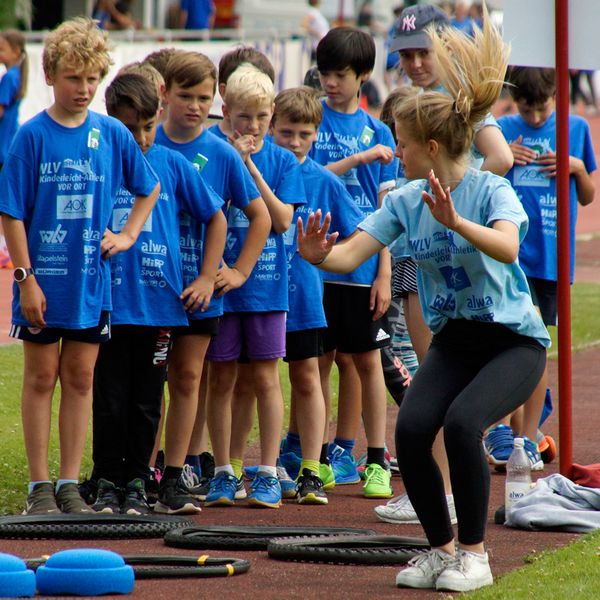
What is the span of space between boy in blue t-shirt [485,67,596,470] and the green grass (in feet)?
6.28

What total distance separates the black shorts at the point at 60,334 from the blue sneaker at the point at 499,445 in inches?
97.7

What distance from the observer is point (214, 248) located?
272 inches

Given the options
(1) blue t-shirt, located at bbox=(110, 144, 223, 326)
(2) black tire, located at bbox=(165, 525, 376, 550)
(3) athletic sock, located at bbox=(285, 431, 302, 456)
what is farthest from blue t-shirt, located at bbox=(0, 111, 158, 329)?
(3) athletic sock, located at bbox=(285, 431, 302, 456)

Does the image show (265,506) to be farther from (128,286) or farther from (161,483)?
(128,286)

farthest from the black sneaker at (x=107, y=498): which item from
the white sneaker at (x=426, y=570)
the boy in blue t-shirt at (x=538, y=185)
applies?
the boy in blue t-shirt at (x=538, y=185)

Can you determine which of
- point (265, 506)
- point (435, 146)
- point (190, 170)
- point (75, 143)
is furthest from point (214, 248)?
point (435, 146)

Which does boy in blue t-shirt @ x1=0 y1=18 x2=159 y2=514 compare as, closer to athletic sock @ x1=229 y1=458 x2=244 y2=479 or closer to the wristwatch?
the wristwatch

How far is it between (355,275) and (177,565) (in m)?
2.61

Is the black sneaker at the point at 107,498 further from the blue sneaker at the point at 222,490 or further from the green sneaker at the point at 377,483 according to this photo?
the green sneaker at the point at 377,483

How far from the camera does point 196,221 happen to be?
7.06m

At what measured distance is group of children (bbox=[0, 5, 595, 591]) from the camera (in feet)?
17.8

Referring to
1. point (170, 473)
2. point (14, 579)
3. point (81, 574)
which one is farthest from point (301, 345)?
point (14, 579)

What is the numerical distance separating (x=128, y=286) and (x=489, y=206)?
6.75ft

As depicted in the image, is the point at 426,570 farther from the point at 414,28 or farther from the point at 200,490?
the point at 414,28
